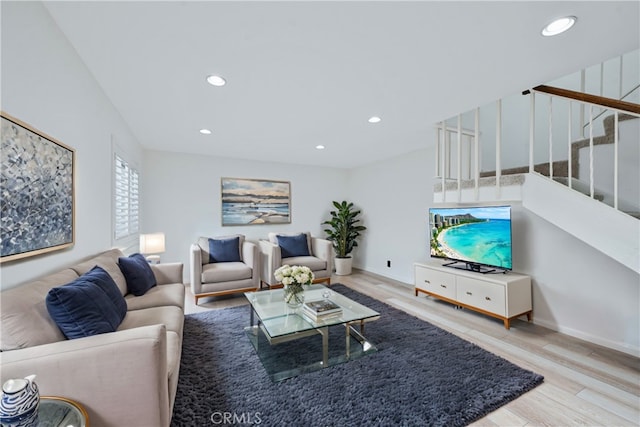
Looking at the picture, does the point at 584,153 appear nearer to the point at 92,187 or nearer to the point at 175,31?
the point at 175,31

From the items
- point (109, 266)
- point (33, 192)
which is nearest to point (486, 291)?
point (109, 266)

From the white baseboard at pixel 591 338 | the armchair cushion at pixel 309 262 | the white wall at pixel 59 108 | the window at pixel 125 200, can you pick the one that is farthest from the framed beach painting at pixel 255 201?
the white baseboard at pixel 591 338

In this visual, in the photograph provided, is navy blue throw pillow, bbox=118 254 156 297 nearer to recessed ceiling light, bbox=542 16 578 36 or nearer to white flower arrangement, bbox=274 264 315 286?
white flower arrangement, bbox=274 264 315 286

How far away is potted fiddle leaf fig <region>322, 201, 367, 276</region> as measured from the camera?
531 cm

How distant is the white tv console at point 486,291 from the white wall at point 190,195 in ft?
9.59

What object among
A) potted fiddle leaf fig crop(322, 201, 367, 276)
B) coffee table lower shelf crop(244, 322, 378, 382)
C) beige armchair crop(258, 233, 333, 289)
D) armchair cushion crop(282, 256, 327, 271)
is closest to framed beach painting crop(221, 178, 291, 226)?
beige armchair crop(258, 233, 333, 289)

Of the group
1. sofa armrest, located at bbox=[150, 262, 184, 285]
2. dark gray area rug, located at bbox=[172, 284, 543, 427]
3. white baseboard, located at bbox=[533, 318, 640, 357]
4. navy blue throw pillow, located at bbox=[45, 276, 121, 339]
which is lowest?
dark gray area rug, located at bbox=[172, 284, 543, 427]

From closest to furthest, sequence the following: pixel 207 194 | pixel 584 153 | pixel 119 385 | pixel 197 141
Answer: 1. pixel 119 385
2. pixel 584 153
3. pixel 197 141
4. pixel 207 194

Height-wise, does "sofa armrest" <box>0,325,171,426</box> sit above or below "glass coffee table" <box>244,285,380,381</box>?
above

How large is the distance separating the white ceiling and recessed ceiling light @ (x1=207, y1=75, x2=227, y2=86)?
2.2 inches

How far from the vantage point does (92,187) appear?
2.17 metres

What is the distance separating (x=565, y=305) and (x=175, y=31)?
388cm

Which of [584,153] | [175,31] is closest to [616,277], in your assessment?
[584,153]

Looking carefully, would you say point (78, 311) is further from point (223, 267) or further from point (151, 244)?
point (223, 267)
